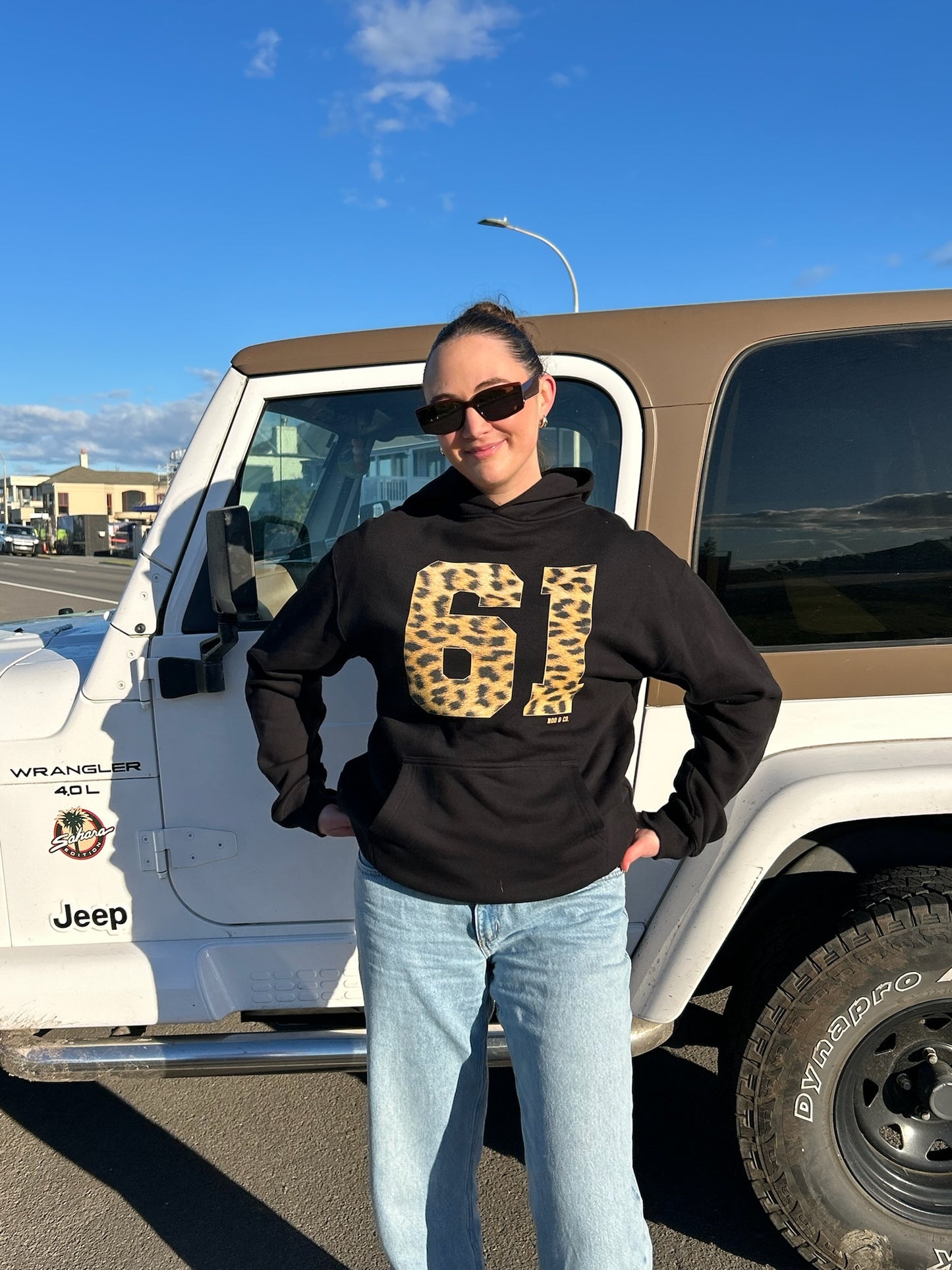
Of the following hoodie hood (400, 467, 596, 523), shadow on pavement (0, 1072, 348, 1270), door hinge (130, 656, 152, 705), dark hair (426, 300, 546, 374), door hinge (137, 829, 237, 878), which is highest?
dark hair (426, 300, 546, 374)

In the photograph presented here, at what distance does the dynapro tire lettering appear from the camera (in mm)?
2014

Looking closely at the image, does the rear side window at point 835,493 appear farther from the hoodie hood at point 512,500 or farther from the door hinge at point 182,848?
the door hinge at point 182,848

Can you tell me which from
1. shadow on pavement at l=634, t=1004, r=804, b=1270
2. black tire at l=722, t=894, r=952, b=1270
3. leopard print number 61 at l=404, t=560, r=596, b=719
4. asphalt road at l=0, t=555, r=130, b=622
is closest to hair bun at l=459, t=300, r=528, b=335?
leopard print number 61 at l=404, t=560, r=596, b=719

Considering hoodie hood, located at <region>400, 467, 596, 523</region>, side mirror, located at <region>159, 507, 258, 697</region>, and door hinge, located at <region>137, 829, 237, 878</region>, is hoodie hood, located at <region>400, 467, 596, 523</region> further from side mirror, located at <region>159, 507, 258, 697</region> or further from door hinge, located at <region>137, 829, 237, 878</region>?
door hinge, located at <region>137, 829, 237, 878</region>

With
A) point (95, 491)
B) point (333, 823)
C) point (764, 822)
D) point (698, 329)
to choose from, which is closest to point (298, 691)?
point (333, 823)

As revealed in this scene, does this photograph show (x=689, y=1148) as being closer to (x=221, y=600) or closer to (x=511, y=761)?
(x=511, y=761)

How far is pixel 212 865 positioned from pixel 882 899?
154cm

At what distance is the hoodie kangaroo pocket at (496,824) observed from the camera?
4.79 feet

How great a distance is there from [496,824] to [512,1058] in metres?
0.40

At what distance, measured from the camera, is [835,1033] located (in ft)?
6.67

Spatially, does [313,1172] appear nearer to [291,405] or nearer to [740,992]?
[740,992]

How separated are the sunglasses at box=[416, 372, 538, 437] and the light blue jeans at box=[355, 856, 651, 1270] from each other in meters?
0.76

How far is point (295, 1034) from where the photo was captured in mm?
2238

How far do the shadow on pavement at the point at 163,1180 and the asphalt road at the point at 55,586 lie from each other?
262 inches
